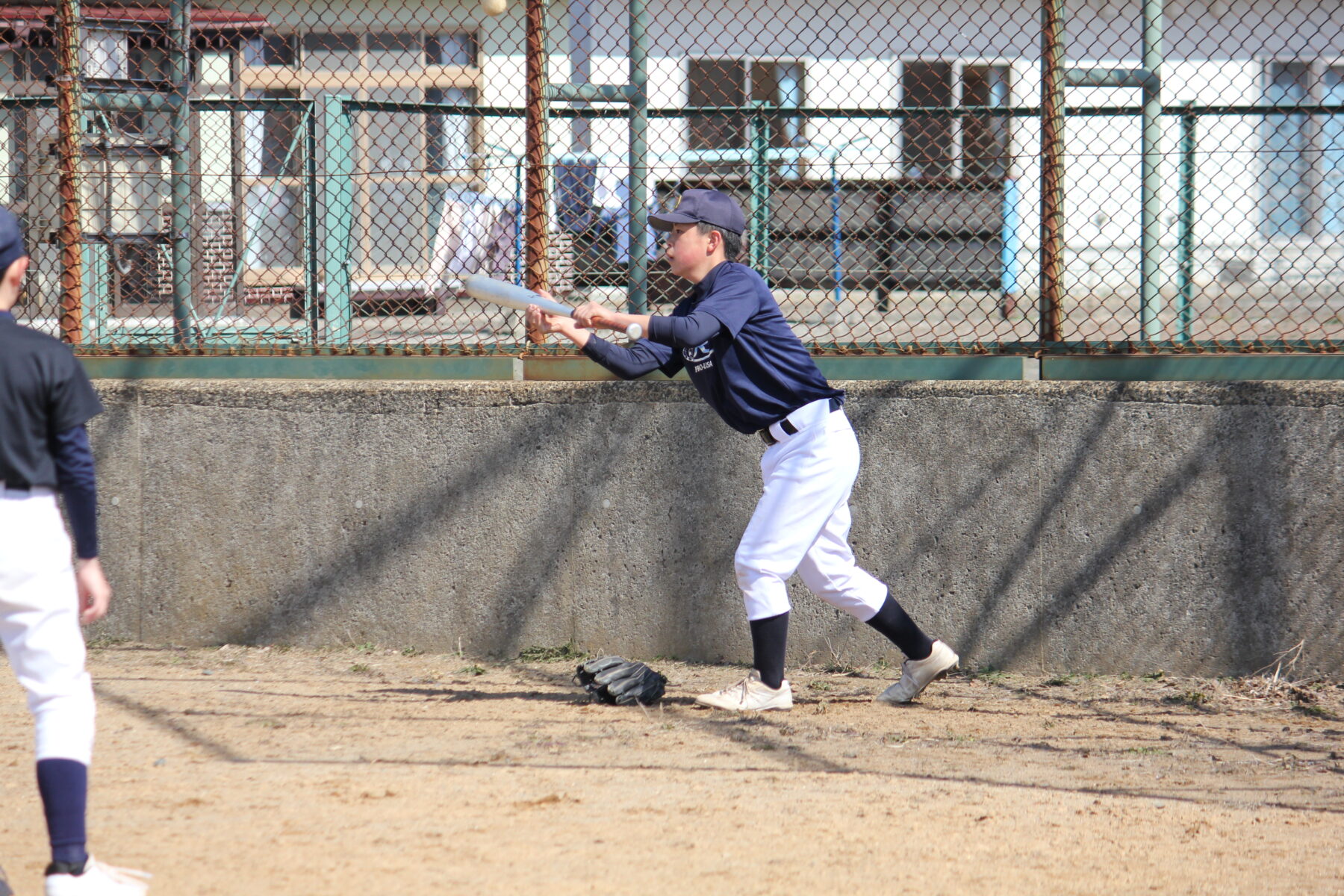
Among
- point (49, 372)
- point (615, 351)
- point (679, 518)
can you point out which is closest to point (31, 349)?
point (49, 372)

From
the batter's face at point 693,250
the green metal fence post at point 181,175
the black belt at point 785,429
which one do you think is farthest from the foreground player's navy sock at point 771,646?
the green metal fence post at point 181,175

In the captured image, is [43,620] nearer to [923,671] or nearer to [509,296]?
[509,296]

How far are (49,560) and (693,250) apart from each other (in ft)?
8.00

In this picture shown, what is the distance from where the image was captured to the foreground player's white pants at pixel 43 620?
2631 mm

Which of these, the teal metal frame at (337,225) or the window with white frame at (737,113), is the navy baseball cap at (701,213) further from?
the teal metal frame at (337,225)

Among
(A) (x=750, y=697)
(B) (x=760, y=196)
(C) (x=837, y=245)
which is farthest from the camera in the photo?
(B) (x=760, y=196)

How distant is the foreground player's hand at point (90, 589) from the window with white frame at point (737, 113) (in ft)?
11.4

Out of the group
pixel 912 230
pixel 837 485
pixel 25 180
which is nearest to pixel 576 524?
pixel 837 485

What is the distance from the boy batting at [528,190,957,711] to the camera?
14.4 feet

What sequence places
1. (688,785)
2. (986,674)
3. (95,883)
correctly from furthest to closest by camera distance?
(986,674)
(688,785)
(95,883)

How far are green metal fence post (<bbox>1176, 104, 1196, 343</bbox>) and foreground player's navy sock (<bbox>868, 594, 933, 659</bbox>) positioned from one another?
1.62m

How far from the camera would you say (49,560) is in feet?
8.75

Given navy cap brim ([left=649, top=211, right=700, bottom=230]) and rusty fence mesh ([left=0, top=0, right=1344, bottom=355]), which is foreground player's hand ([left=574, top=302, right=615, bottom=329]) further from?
rusty fence mesh ([left=0, top=0, right=1344, bottom=355])

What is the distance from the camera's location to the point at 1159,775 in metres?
3.87
